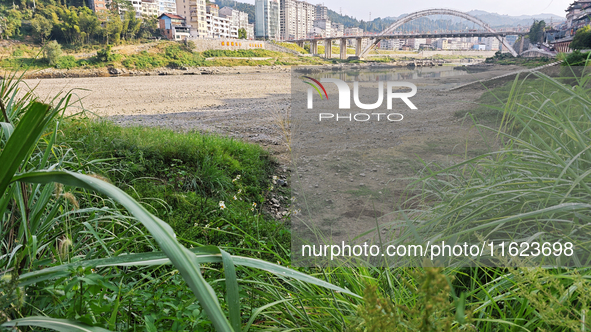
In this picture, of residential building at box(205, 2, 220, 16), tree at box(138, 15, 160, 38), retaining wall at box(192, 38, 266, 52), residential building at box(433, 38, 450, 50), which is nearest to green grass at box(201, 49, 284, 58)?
retaining wall at box(192, 38, 266, 52)

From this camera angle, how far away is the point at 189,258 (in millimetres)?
410

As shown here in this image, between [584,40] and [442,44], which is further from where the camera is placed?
[442,44]

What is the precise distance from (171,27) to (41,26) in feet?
44.4

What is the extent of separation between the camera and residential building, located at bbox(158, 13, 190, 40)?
38469mm

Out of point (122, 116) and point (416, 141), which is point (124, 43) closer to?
point (122, 116)

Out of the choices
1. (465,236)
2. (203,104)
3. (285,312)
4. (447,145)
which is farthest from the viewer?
(203,104)

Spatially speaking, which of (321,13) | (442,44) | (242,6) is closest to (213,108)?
(442,44)

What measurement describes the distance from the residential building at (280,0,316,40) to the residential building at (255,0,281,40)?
1.24 meters

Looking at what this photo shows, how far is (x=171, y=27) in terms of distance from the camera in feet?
129

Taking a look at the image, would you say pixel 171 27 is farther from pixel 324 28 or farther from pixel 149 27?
pixel 324 28

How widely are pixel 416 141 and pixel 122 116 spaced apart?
281 inches

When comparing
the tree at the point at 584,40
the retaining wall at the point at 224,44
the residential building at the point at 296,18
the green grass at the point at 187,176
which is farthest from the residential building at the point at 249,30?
the green grass at the point at 187,176

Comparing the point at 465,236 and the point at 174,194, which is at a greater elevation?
the point at 465,236

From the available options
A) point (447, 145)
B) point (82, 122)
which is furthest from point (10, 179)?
point (447, 145)
